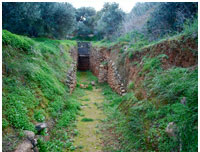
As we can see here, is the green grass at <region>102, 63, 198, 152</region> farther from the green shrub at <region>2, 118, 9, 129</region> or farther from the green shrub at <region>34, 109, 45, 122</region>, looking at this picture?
the green shrub at <region>2, 118, 9, 129</region>

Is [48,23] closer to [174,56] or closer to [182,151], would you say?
[174,56]

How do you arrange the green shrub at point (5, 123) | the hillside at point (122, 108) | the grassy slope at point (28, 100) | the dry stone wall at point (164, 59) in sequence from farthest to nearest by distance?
the dry stone wall at point (164, 59) < the grassy slope at point (28, 100) < the green shrub at point (5, 123) < the hillside at point (122, 108)

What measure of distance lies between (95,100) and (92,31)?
21.7 m

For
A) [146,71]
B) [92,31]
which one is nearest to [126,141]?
[146,71]

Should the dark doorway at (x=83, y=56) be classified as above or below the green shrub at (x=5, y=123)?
above

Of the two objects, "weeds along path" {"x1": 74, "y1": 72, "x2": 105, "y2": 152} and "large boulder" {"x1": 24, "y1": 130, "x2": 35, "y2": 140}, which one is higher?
"large boulder" {"x1": 24, "y1": 130, "x2": 35, "y2": 140}

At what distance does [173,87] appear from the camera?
3.25 meters

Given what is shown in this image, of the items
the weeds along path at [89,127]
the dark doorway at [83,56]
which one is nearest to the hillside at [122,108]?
the weeds along path at [89,127]

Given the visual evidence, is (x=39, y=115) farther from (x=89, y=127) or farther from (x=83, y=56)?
(x=83, y=56)

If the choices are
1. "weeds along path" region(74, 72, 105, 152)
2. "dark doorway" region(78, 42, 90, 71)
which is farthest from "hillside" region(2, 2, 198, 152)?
"dark doorway" region(78, 42, 90, 71)

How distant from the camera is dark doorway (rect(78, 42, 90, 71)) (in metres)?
18.3

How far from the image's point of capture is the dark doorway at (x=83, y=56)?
59.9 feet

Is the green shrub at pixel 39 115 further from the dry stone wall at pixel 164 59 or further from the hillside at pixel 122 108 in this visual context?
the dry stone wall at pixel 164 59

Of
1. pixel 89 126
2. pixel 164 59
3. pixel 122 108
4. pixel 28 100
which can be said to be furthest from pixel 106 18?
pixel 28 100
